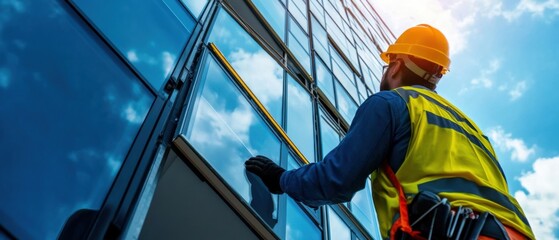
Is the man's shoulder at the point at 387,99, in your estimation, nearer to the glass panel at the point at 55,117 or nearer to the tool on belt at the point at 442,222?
the tool on belt at the point at 442,222

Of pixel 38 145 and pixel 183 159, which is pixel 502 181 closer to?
pixel 183 159

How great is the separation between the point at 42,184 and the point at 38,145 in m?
0.17

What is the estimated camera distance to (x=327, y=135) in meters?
5.94

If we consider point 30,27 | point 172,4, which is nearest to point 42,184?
point 30,27

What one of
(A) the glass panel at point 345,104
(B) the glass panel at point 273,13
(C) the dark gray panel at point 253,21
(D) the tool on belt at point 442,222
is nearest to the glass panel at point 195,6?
(C) the dark gray panel at point 253,21

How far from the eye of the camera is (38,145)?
194 centimetres

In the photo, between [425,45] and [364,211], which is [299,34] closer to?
[364,211]

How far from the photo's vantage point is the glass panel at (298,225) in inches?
135

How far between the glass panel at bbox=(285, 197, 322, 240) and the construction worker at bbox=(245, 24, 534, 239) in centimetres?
94

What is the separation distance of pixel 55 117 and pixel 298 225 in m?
2.06

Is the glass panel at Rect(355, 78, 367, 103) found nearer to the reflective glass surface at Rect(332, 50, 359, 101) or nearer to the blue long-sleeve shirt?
the reflective glass surface at Rect(332, 50, 359, 101)

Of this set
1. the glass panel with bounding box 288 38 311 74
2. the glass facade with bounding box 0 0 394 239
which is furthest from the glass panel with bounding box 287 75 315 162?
the glass panel with bounding box 288 38 311 74

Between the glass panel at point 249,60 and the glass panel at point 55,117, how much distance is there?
60.6 inches

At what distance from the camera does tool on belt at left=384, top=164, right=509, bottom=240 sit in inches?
69.1
